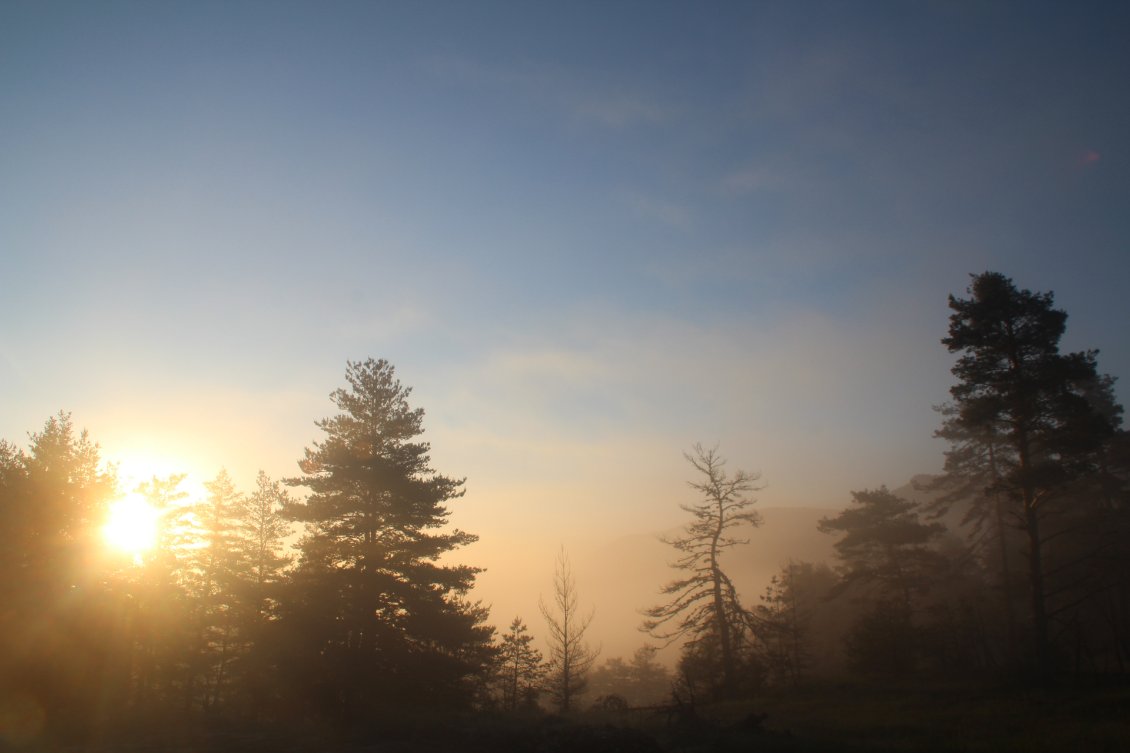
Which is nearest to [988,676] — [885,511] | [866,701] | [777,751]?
[866,701]

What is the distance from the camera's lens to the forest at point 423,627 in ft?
60.4

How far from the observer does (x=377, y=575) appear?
2408 cm

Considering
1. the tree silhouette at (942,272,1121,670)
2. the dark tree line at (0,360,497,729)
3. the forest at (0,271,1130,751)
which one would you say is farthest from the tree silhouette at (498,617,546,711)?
the tree silhouette at (942,272,1121,670)

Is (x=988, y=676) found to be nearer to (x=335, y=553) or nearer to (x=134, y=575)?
(x=335, y=553)

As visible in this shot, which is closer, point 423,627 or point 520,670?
point 423,627

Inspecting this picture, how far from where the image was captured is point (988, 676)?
23.2 meters

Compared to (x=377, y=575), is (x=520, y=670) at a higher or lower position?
lower

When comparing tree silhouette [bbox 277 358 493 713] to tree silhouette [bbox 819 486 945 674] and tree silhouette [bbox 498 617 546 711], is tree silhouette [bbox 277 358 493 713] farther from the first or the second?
tree silhouette [bbox 819 486 945 674]

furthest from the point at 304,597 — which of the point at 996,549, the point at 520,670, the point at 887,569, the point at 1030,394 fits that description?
the point at 996,549

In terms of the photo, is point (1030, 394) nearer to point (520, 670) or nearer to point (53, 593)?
point (520, 670)

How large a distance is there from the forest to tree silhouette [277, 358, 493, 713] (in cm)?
8

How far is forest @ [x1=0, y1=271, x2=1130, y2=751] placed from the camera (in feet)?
60.4

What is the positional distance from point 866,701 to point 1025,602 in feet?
80.0

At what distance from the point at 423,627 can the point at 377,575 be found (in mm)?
Answer: 2811
